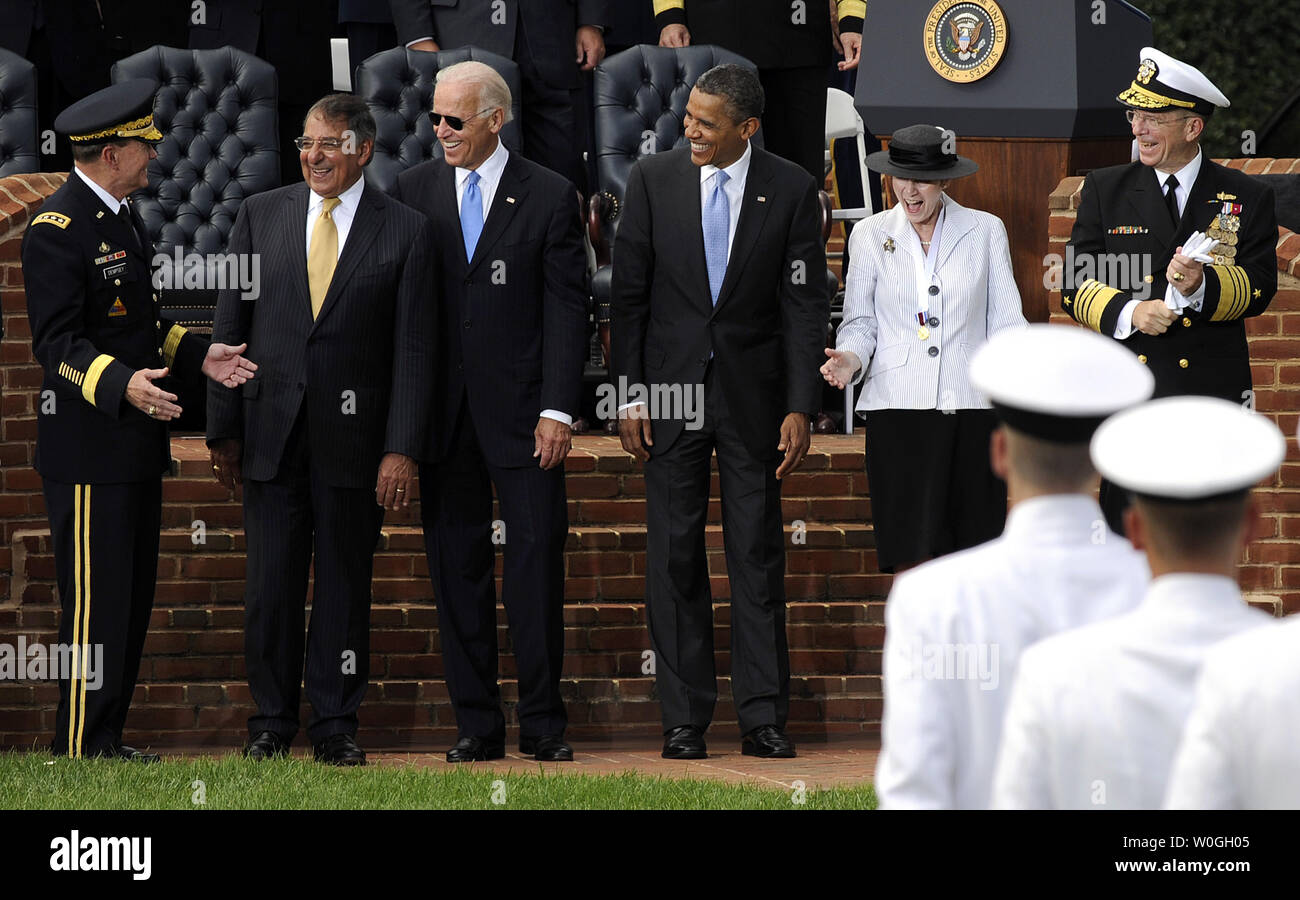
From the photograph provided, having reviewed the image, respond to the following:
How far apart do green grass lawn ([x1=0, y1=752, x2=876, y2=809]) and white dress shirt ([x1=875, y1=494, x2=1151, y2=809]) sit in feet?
8.99

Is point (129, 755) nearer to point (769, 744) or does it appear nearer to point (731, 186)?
point (769, 744)

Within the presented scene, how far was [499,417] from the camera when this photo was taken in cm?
642

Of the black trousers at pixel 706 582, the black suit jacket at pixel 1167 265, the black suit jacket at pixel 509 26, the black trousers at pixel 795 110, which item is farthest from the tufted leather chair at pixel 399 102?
the black suit jacket at pixel 1167 265

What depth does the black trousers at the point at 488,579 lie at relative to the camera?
6.39m

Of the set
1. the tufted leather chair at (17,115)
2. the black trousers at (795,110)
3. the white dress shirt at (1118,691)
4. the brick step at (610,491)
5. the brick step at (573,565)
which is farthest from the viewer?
the black trousers at (795,110)

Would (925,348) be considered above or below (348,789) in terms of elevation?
above

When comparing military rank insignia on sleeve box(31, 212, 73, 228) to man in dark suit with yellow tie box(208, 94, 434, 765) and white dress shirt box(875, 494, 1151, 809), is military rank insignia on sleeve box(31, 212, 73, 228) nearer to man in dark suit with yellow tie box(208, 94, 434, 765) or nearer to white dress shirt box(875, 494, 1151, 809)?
man in dark suit with yellow tie box(208, 94, 434, 765)

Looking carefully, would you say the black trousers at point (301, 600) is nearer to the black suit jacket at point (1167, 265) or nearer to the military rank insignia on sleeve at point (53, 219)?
the military rank insignia on sleeve at point (53, 219)

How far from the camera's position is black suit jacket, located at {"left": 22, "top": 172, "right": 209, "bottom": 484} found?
620cm

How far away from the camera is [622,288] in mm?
6590

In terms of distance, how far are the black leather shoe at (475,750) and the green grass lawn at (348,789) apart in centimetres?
34

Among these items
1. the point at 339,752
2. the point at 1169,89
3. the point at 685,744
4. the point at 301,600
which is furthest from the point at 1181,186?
the point at 339,752

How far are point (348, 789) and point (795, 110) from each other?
4.31m
